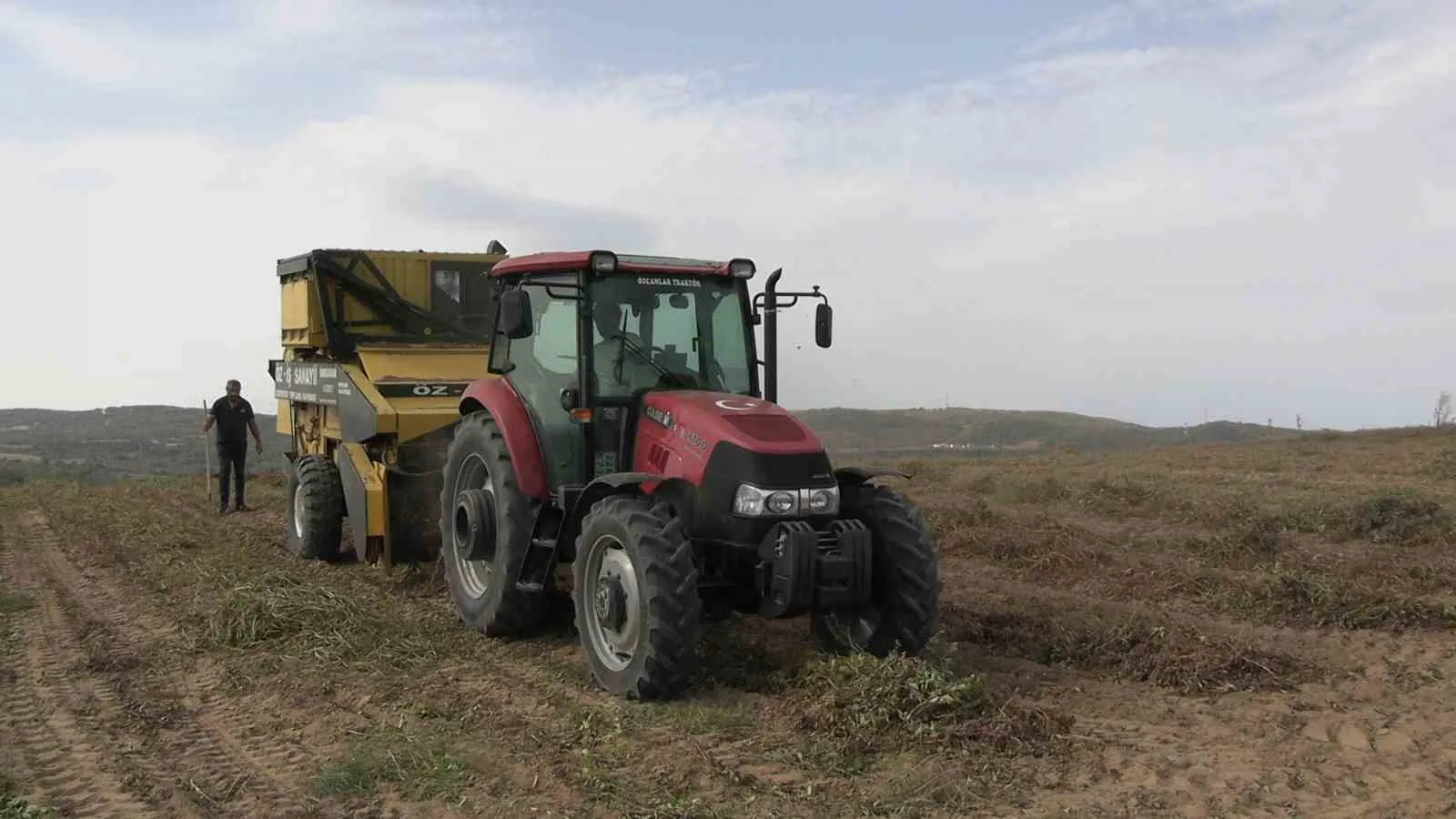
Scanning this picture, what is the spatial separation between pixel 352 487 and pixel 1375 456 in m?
15.9

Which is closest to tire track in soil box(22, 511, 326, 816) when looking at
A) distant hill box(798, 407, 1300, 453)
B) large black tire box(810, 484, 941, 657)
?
large black tire box(810, 484, 941, 657)

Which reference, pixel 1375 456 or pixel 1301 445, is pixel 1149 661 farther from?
pixel 1301 445

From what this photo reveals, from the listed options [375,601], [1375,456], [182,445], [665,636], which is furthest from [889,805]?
[182,445]

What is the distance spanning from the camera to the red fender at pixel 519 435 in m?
6.68

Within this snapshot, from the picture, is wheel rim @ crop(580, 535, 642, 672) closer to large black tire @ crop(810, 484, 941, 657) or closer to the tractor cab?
the tractor cab

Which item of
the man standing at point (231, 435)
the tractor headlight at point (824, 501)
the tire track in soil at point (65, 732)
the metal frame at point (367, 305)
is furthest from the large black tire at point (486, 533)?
the man standing at point (231, 435)

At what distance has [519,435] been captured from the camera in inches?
267

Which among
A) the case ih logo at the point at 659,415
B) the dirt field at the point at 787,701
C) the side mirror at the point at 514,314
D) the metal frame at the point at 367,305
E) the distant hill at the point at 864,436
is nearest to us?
the dirt field at the point at 787,701

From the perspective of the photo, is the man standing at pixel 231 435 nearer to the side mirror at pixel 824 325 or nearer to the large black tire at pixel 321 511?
the large black tire at pixel 321 511

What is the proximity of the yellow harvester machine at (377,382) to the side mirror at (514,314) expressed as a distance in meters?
2.87

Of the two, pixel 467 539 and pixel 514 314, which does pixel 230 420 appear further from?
pixel 514 314

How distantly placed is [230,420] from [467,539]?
8213 mm

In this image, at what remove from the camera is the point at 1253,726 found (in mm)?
5121

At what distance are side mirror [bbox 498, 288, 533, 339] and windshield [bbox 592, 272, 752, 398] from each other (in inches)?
15.5
